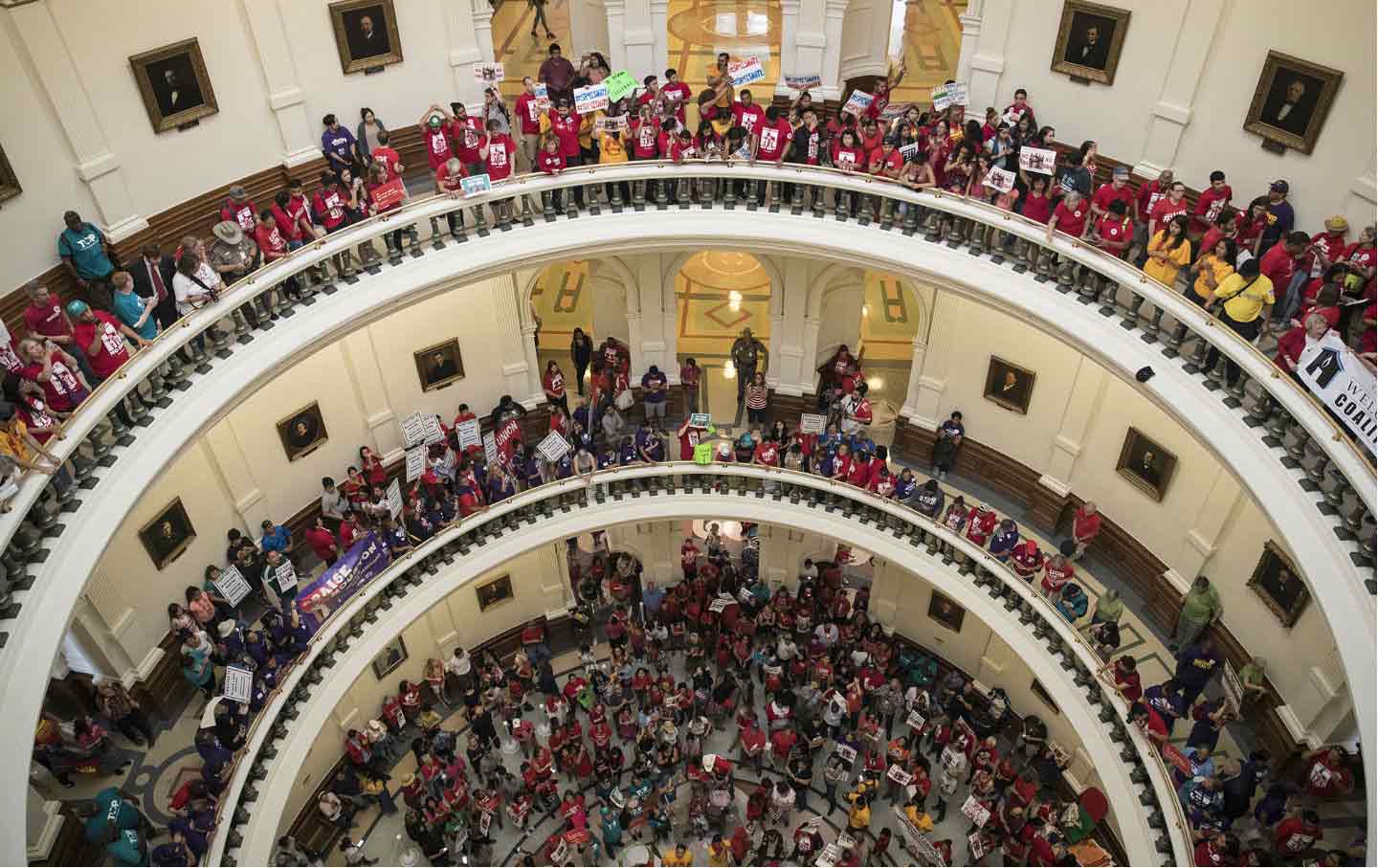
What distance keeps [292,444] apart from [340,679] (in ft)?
13.1

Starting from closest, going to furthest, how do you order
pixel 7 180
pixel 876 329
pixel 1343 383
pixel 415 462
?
pixel 1343 383 → pixel 7 180 → pixel 415 462 → pixel 876 329

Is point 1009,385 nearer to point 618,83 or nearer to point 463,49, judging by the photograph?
point 618,83

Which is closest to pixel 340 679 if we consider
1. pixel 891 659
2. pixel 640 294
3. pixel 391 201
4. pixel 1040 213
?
pixel 391 201

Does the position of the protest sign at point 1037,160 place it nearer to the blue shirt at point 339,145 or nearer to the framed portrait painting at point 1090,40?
the framed portrait painting at point 1090,40

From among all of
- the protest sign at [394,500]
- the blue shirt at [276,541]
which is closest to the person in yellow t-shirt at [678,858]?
the protest sign at [394,500]

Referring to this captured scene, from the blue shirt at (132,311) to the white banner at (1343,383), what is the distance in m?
13.1

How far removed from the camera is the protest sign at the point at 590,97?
14.3 metres

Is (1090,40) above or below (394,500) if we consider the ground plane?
above

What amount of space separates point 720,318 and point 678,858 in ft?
37.5

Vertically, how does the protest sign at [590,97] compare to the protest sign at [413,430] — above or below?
above

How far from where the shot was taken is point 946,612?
19281mm

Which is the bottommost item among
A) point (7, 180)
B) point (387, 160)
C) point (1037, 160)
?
point (387, 160)

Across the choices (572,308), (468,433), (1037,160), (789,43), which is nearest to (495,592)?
(468,433)

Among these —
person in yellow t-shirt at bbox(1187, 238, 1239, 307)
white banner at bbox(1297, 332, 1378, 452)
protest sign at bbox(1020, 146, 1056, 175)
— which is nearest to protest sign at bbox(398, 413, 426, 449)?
protest sign at bbox(1020, 146, 1056, 175)
